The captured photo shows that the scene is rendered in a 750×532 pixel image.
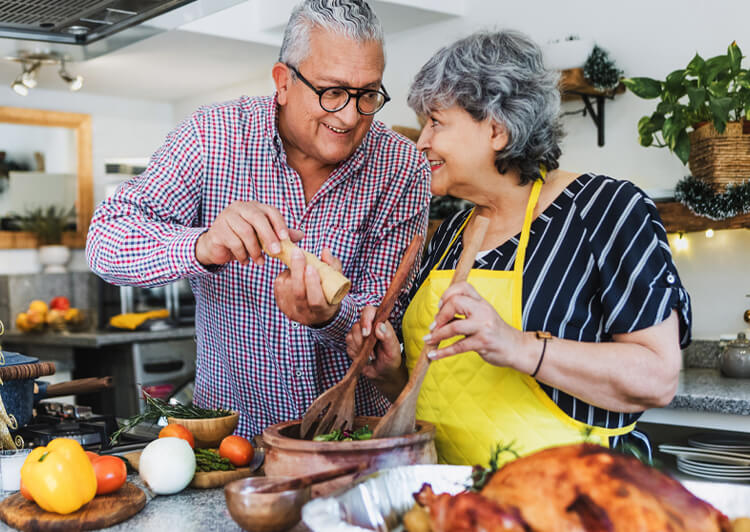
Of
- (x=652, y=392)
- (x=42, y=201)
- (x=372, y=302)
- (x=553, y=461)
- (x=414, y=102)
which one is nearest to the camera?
(x=553, y=461)

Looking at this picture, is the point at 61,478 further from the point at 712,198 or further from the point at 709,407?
the point at 712,198

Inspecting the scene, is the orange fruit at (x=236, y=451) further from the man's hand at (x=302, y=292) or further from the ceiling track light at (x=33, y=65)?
the ceiling track light at (x=33, y=65)

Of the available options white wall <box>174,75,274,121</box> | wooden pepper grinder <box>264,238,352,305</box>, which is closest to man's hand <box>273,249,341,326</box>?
wooden pepper grinder <box>264,238,352,305</box>

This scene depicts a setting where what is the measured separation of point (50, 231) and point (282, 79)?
3.75m

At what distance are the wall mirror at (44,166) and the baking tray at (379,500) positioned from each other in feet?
14.6

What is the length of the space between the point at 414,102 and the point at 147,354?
3.17 m

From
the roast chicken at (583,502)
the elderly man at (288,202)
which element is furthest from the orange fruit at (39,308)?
the roast chicken at (583,502)

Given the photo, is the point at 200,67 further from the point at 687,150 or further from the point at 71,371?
the point at 687,150

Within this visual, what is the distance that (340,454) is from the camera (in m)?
1.07

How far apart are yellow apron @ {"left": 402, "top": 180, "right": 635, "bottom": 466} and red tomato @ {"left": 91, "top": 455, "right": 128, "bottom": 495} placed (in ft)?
1.72

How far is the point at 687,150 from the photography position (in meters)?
2.68

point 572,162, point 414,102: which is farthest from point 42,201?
point 414,102

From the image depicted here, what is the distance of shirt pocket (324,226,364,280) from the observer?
1818 mm

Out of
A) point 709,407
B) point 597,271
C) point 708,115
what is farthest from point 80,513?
point 708,115
